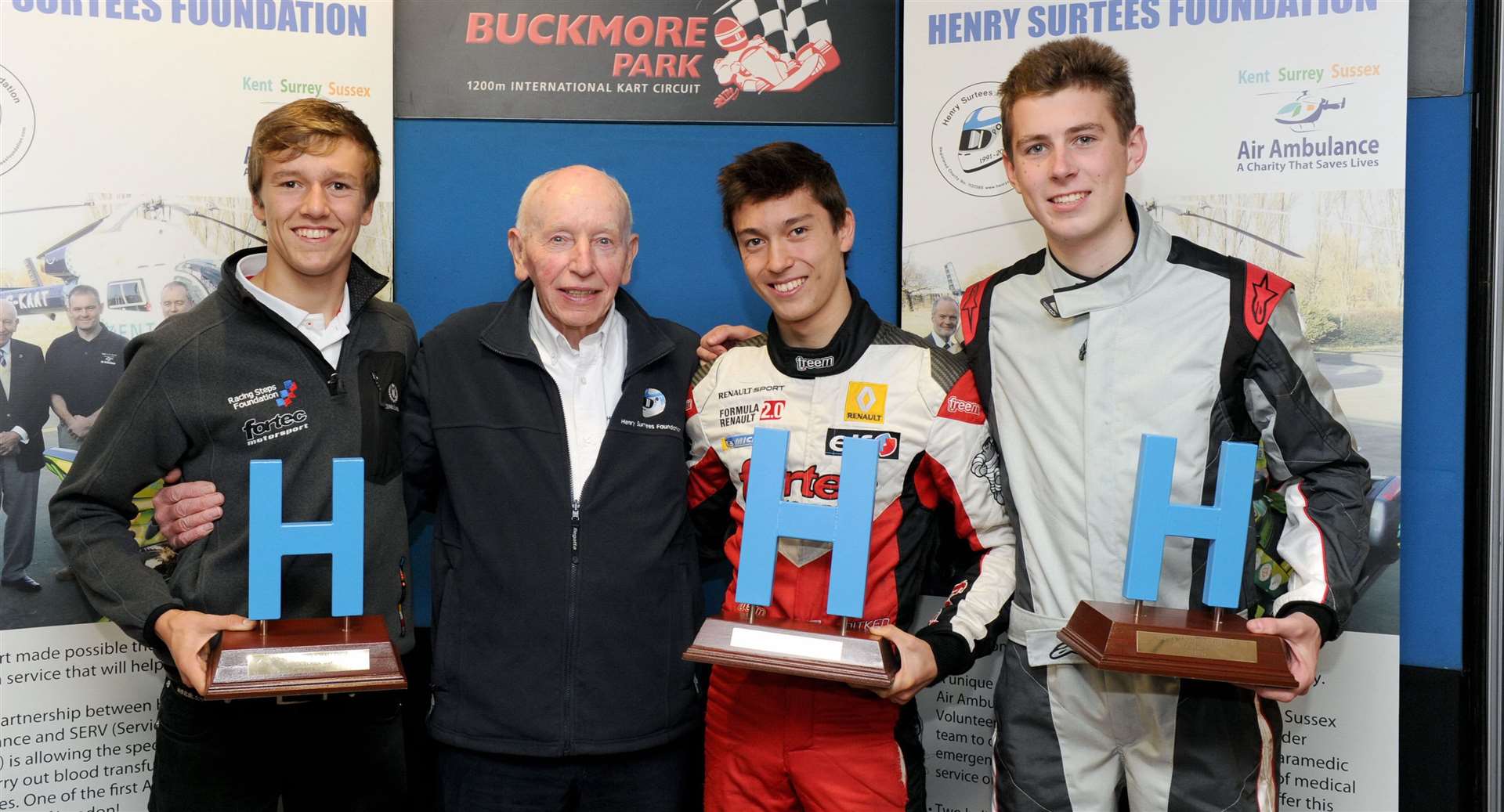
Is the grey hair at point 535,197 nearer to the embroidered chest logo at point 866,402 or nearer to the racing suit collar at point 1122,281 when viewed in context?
the embroidered chest logo at point 866,402

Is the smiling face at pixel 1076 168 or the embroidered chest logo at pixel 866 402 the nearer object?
the smiling face at pixel 1076 168

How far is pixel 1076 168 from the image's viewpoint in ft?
6.73

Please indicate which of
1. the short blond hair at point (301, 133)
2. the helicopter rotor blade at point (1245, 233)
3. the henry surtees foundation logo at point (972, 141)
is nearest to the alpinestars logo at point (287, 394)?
the short blond hair at point (301, 133)

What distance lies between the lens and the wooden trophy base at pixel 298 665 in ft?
6.09

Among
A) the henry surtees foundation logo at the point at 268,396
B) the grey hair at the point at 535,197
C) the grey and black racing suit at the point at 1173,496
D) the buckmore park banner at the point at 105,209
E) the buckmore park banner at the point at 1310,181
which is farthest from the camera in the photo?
the buckmore park banner at the point at 105,209

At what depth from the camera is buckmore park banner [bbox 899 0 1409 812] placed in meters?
2.55

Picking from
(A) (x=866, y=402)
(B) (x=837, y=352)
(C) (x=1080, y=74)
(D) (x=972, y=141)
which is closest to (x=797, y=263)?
(B) (x=837, y=352)

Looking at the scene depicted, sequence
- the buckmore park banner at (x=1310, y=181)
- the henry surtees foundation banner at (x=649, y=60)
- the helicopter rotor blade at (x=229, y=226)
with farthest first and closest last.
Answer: the henry surtees foundation banner at (x=649, y=60), the helicopter rotor blade at (x=229, y=226), the buckmore park banner at (x=1310, y=181)

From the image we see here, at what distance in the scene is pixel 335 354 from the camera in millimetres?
2232

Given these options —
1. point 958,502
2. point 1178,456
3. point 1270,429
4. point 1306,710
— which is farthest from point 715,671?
point 1306,710

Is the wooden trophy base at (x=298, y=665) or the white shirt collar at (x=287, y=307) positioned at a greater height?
the white shirt collar at (x=287, y=307)

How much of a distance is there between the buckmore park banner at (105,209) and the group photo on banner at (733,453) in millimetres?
11

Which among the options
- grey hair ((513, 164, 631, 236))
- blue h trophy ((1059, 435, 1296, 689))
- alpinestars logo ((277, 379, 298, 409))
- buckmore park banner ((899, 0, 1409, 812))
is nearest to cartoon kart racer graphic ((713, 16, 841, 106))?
buckmore park banner ((899, 0, 1409, 812))

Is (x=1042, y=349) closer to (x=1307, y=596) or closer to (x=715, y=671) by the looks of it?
(x=1307, y=596)
